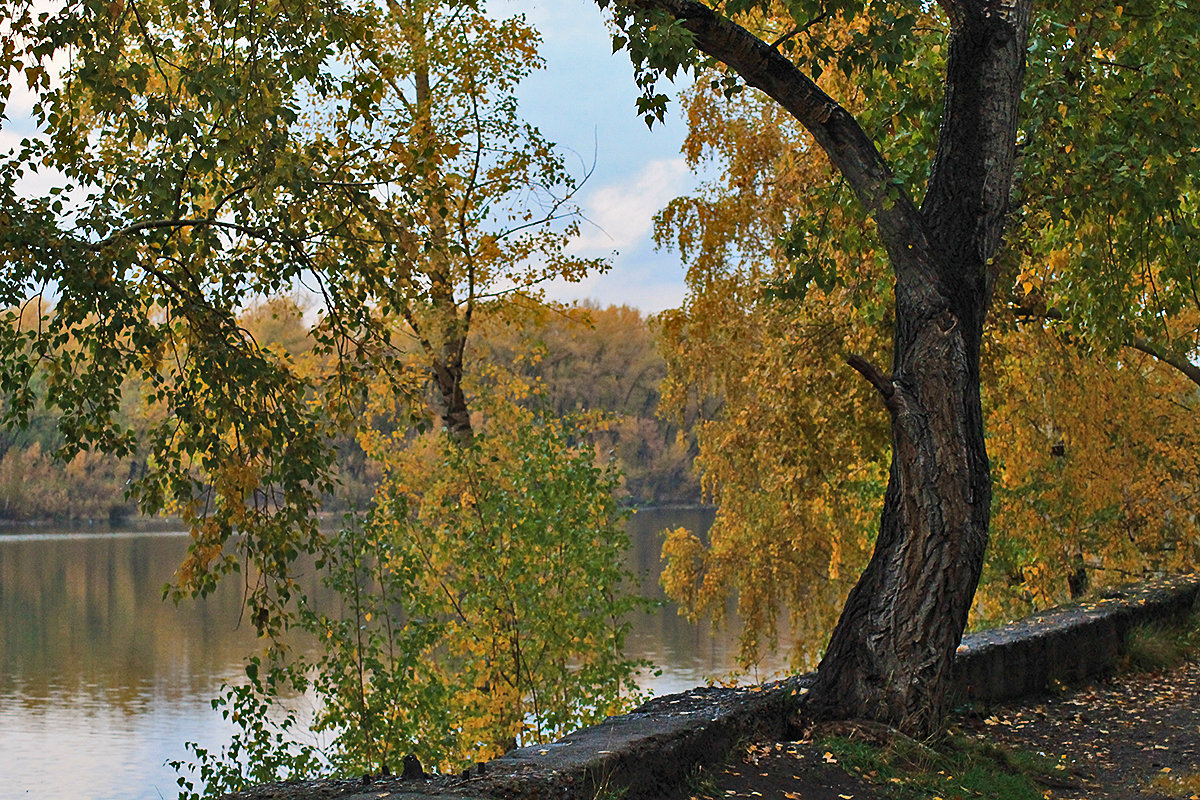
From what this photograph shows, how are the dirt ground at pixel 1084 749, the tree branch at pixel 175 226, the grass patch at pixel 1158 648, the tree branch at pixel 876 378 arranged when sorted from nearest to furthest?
the tree branch at pixel 175 226, the dirt ground at pixel 1084 749, the tree branch at pixel 876 378, the grass patch at pixel 1158 648

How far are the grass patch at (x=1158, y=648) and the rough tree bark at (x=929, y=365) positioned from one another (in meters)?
2.99

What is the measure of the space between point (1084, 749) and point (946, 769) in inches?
47.9

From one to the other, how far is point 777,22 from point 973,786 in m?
8.82

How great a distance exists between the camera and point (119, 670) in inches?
817

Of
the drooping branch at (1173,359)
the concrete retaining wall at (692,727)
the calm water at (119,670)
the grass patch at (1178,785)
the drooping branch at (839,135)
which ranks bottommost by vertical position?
the calm water at (119,670)

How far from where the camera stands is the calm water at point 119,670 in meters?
15.1

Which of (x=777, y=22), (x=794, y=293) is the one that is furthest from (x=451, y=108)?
(x=794, y=293)

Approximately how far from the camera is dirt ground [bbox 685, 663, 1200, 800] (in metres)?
5.02

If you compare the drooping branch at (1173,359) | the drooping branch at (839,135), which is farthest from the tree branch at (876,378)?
the drooping branch at (1173,359)

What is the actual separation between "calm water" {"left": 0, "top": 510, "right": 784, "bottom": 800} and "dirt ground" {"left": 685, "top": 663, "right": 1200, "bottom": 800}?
4.73 m

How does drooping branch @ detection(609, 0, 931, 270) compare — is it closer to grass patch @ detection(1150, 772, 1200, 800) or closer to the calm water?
grass patch @ detection(1150, 772, 1200, 800)

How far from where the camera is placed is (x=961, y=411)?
569 cm

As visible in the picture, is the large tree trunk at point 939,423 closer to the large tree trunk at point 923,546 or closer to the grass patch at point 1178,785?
the large tree trunk at point 923,546

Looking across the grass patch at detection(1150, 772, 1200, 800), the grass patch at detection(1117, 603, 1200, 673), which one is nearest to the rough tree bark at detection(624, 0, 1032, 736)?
the grass patch at detection(1150, 772, 1200, 800)
